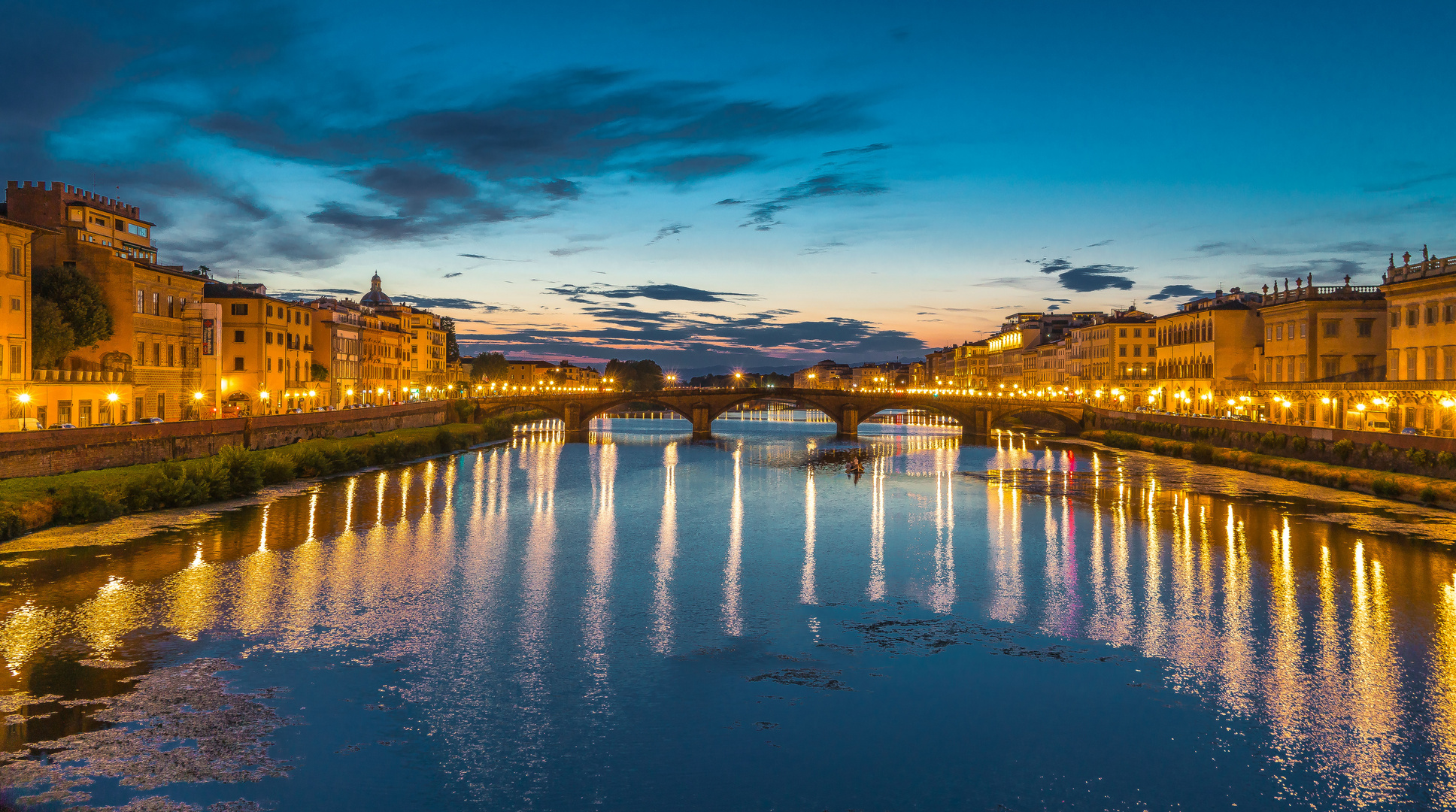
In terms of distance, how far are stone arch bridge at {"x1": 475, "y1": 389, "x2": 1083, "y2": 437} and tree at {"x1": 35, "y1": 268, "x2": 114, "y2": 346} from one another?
169ft

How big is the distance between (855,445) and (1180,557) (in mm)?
61939

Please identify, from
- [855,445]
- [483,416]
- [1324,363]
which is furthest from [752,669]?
[483,416]

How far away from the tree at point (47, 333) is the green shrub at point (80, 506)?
16609 mm

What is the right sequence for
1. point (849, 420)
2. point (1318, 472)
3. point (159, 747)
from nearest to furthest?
point (159, 747)
point (1318, 472)
point (849, 420)

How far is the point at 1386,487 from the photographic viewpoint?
143 ft

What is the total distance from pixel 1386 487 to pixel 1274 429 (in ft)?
52.4

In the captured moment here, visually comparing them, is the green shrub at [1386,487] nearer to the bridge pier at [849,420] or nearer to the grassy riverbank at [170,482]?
the grassy riverbank at [170,482]

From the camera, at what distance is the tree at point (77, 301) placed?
161 ft

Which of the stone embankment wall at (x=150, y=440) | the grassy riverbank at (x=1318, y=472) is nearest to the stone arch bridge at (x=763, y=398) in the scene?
the grassy riverbank at (x=1318, y=472)

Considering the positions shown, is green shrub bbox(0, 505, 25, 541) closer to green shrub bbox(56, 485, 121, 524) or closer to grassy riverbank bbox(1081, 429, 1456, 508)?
green shrub bbox(56, 485, 121, 524)

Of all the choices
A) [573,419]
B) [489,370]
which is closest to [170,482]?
[573,419]

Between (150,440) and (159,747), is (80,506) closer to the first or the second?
(150,440)

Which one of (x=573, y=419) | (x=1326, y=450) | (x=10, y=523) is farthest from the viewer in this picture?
(x=573, y=419)

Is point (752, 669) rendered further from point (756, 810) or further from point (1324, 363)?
point (1324, 363)
